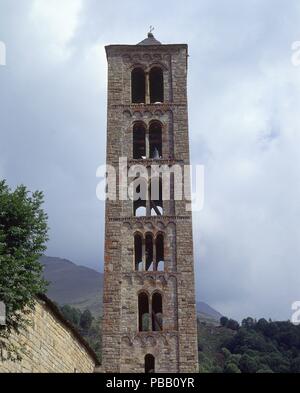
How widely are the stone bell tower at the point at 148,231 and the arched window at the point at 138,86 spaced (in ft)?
0.13

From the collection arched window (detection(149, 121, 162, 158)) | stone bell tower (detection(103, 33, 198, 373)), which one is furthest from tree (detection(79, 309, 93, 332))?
arched window (detection(149, 121, 162, 158))

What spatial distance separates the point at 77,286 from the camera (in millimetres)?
154500

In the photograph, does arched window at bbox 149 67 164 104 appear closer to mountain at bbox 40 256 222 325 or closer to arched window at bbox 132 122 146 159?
arched window at bbox 132 122 146 159

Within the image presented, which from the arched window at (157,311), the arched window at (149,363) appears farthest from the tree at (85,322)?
the arched window at (149,363)

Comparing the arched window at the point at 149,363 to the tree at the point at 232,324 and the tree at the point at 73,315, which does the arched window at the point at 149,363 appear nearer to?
the tree at the point at 73,315

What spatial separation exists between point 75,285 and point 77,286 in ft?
5.81

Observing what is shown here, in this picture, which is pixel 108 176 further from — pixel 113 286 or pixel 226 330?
pixel 226 330

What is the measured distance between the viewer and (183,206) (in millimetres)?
22281

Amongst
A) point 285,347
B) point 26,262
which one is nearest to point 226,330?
point 285,347

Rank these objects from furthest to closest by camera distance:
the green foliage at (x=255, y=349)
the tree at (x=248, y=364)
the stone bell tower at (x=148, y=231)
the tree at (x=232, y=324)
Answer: the tree at (x=232, y=324)
the green foliage at (x=255, y=349)
the tree at (x=248, y=364)
the stone bell tower at (x=148, y=231)

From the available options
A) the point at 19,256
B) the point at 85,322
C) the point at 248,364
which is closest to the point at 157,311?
the point at 19,256

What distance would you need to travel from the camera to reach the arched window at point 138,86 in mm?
25250

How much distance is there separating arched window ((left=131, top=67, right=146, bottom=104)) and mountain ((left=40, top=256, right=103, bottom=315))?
80.9m
